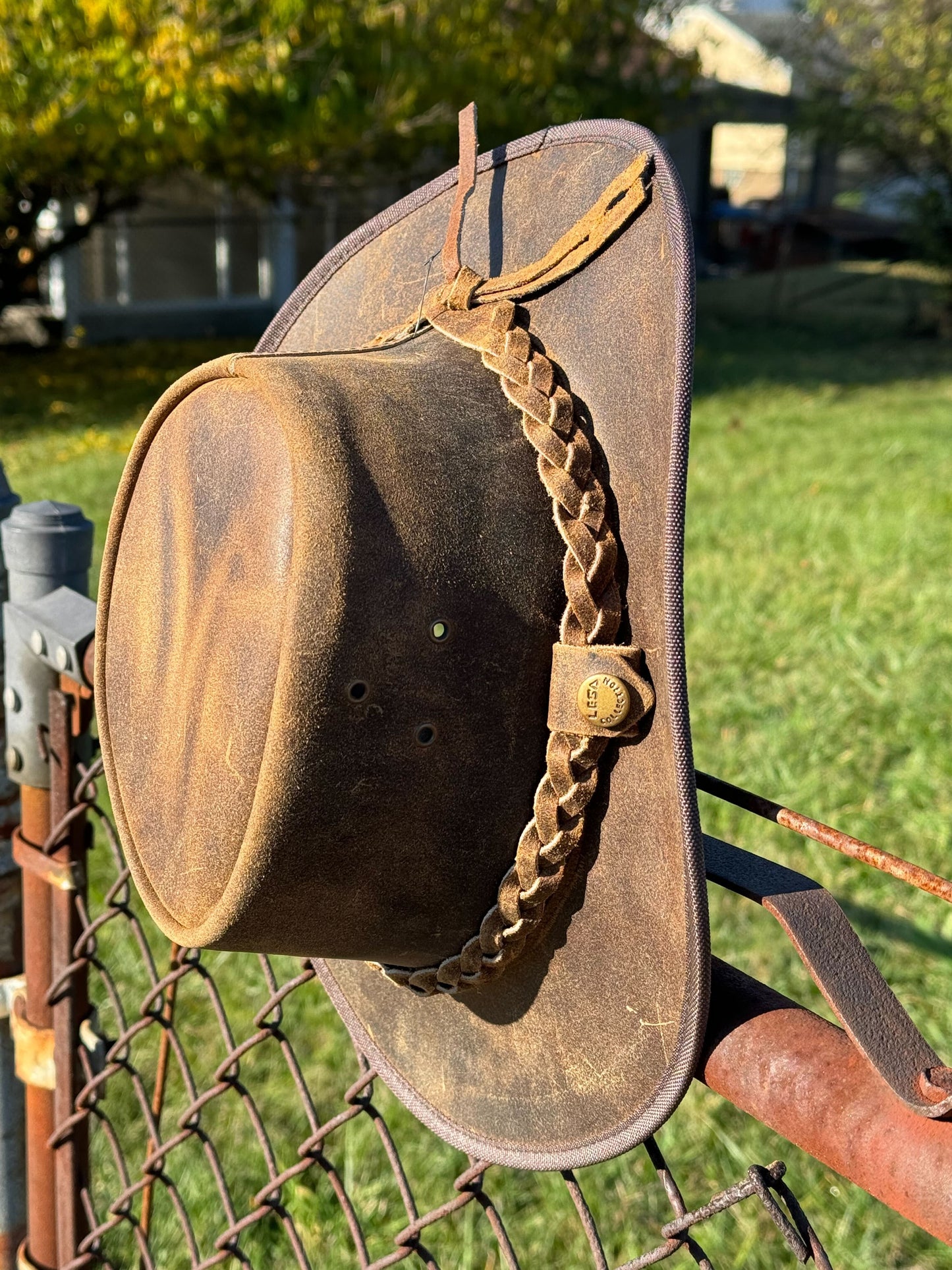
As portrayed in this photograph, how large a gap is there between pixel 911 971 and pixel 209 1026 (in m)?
1.53

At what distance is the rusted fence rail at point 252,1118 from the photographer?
30.4 inches

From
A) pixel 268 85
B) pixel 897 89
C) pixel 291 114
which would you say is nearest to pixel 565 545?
pixel 268 85

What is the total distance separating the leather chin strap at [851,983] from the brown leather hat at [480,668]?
0.21 feet

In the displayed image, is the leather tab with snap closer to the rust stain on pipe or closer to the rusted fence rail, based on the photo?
the rust stain on pipe

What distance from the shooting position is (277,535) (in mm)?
811

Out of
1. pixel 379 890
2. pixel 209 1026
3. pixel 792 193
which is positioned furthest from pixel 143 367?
pixel 792 193

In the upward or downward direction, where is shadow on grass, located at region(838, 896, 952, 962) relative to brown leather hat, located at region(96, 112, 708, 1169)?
downward

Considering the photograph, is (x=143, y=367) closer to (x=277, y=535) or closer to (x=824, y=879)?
(x=824, y=879)

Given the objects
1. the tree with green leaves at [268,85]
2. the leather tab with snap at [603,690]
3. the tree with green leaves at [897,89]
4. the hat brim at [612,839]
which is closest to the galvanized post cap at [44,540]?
the hat brim at [612,839]

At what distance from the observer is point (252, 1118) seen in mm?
1440

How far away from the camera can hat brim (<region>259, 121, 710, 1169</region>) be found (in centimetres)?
79

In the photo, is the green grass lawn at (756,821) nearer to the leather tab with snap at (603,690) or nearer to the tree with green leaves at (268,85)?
the leather tab with snap at (603,690)

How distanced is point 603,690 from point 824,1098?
0.91ft

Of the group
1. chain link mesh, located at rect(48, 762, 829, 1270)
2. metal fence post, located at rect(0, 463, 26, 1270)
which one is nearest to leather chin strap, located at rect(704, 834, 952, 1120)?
chain link mesh, located at rect(48, 762, 829, 1270)
